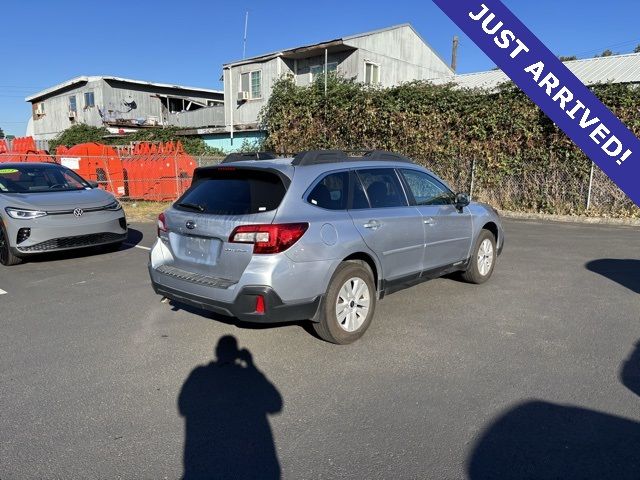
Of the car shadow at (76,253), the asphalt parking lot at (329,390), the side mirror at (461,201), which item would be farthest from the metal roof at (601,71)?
the asphalt parking lot at (329,390)

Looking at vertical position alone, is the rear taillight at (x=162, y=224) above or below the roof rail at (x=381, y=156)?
below

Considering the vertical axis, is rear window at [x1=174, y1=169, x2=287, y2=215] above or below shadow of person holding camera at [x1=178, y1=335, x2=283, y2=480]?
above

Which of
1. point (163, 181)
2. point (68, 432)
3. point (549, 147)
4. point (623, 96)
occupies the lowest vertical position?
point (68, 432)

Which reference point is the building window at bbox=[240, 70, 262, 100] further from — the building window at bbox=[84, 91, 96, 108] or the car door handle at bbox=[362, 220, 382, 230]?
the car door handle at bbox=[362, 220, 382, 230]

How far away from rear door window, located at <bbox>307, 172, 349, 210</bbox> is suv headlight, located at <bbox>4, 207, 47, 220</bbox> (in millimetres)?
5101

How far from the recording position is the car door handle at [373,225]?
438cm

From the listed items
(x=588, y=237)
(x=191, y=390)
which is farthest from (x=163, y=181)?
(x=191, y=390)

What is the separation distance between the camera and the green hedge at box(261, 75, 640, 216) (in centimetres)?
1257

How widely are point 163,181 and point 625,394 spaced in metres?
15.6

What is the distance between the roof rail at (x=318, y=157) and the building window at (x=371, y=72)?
69.0 ft

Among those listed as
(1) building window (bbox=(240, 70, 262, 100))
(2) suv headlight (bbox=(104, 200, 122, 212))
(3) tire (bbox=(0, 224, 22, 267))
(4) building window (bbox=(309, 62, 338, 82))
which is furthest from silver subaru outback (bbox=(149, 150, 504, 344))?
(1) building window (bbox=(240, 70, 262, 100))

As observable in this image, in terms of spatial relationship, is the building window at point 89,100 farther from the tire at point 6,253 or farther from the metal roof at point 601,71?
the tire at point 6,253

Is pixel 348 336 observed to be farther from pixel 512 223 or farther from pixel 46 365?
pixel 512 223

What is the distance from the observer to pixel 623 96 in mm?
12078
